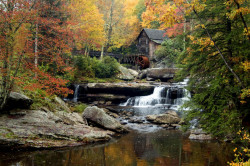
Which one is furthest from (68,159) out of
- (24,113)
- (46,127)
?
(24,113)

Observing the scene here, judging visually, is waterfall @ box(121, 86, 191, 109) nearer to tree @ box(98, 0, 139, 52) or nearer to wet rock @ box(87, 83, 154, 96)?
wet rock @ box(87, 83, 154, 96)

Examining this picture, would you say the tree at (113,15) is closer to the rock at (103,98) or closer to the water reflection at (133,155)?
the rock at (103,98)

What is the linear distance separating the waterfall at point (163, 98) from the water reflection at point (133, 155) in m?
10.5

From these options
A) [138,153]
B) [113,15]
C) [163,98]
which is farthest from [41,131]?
[113,15]

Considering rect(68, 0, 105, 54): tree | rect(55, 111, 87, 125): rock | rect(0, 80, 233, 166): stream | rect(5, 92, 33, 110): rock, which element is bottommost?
rect(0, 80, 233, 166): stream

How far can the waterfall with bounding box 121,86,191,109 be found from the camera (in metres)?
19.7

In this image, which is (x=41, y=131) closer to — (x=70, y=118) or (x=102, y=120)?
(x=70, y=118)

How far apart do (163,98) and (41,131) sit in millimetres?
14265

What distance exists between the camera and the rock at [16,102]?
27.8 ft

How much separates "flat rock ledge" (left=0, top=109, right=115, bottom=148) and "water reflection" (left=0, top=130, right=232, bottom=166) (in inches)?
19.3

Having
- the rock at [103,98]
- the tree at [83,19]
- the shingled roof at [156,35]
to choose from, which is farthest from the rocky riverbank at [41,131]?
the shingled roof at [156,35]

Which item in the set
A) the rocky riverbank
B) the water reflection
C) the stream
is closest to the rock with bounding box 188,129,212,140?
the stream

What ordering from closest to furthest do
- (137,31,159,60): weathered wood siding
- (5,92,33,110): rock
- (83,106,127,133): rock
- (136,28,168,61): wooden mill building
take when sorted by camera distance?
1. (5,92,33,110): rock
2. (83,106,127,133): rock
3. (136,28,168,61): wooden mill building
4. (137,31,159,60): weathered wood siding

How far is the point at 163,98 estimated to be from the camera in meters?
20.5
